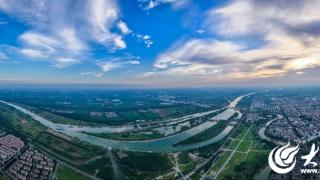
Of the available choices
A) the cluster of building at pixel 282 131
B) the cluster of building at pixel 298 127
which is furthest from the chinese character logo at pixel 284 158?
the cluster of building at pixel 282 131

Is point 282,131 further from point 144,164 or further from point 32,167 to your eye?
point 32,167

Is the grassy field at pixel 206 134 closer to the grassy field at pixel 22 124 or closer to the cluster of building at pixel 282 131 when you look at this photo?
the cluster of building at pixel 282 131

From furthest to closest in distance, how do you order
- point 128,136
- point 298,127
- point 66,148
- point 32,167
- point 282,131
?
point 298,127 < point 282,131 < point 128,136 < point 66,148 < point 32,167

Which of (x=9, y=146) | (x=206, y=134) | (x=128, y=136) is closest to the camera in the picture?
(x=9, y=146)

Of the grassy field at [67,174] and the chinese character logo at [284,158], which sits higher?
the chinese character logo at [284,158]

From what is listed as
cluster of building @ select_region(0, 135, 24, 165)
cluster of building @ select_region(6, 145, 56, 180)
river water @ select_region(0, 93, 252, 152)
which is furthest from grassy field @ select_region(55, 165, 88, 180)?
river water @ select_region(0, 93, 252, 152)

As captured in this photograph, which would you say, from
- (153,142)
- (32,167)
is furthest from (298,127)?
(32,167)
